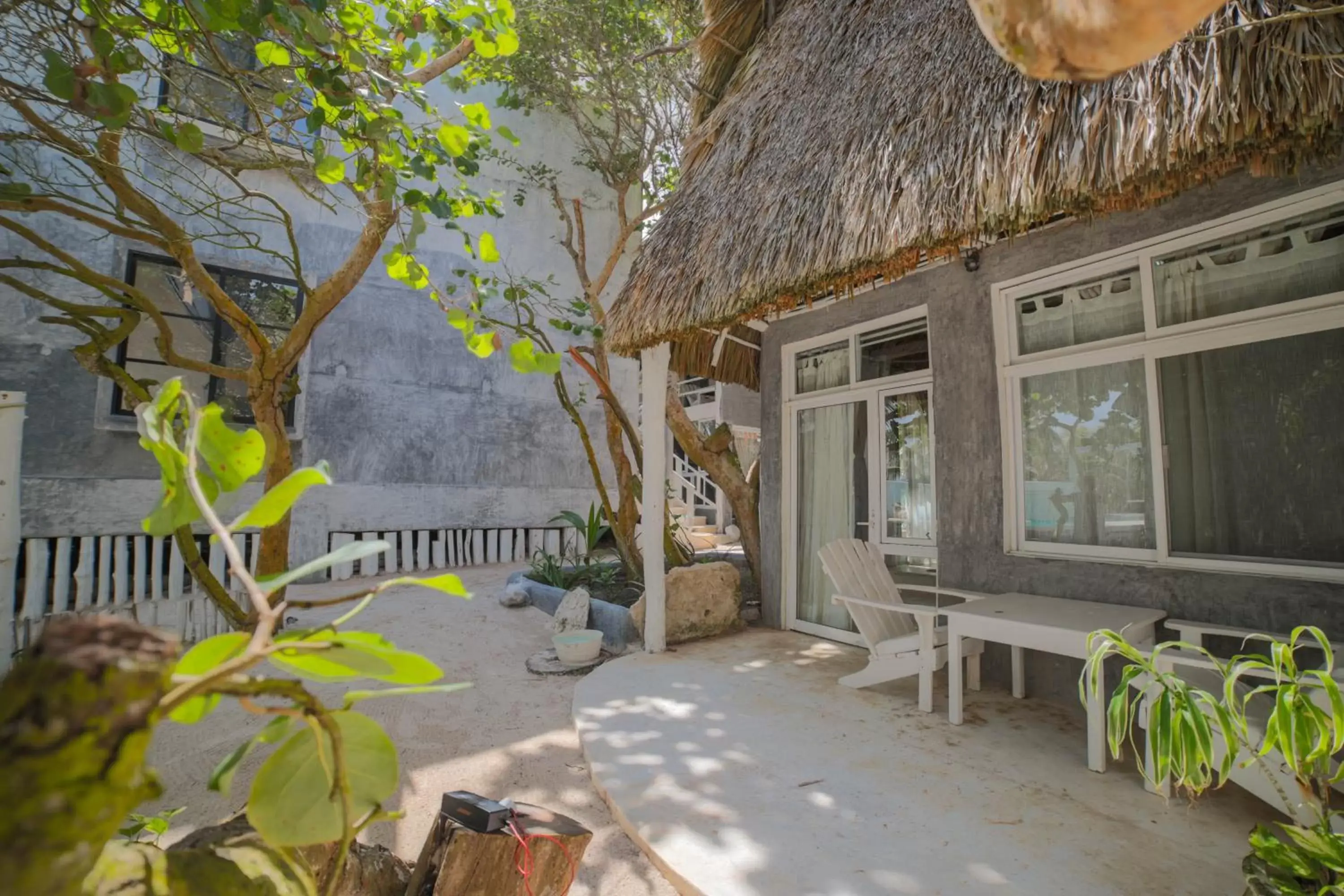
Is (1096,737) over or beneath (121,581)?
beneath

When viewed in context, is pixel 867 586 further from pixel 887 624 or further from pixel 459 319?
pixel 459 319

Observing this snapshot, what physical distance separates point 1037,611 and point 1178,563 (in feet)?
2.69

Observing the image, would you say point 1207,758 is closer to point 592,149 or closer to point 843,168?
point 843,168

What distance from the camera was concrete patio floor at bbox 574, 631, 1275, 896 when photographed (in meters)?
1.99

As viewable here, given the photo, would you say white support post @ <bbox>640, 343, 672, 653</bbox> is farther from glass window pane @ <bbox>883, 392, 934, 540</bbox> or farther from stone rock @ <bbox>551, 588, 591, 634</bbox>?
glass window pane @ <bbox>883, 392, 934, 540</bbox>

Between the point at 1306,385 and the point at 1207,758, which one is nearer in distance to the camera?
the point at 1207,758

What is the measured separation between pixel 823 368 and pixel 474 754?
153 inches

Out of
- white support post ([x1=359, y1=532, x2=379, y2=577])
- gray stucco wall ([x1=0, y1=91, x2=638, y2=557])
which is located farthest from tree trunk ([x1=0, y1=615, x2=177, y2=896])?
white support post ([x1=359, y1=532, x2=379, y2=577])

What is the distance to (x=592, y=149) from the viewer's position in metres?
8.43

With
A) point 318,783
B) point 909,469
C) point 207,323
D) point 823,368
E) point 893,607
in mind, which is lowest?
point 893,607

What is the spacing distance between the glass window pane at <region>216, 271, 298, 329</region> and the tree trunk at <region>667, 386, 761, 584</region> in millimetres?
4932

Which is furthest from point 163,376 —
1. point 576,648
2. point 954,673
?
point 954,673

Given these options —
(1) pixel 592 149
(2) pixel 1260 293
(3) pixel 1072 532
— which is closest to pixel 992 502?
(3) pixel 1072 532

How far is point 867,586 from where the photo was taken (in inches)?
154
